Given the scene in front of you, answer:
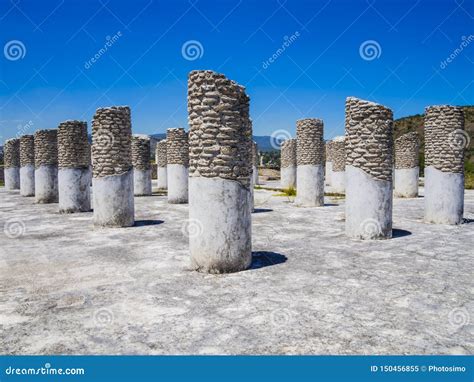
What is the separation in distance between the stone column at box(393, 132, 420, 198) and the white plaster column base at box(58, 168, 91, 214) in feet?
45.8

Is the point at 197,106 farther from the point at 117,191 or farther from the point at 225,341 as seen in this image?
the point at 117,191

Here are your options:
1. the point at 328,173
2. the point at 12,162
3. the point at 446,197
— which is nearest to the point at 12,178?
the point at 12,162

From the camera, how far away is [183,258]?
7.83 metres

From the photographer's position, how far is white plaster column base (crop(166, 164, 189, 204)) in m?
17.6

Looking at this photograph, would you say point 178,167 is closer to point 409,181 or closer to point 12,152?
point 409,181

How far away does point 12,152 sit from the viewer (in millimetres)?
24422

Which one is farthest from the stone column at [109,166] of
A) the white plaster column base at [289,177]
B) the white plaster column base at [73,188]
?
the white plaster column base at [289,177]

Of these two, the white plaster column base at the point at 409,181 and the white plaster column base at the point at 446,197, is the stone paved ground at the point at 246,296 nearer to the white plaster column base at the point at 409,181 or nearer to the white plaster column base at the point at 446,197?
the white plaster column base at the point at 446,197

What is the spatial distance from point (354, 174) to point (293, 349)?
6408 millimetres

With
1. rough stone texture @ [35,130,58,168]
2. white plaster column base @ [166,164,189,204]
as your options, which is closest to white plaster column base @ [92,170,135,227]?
white plaster column base @ [166,164,189,204]

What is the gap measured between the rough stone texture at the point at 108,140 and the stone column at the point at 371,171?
6.34 metres

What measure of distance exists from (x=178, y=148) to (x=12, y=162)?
1357 centimetres

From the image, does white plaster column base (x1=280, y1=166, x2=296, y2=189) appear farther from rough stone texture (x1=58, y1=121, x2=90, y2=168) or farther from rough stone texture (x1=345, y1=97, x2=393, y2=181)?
rough stone texture (x1=345, y1=97, x2=393, y2=181)

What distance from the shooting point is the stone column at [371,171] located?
31.3ft
